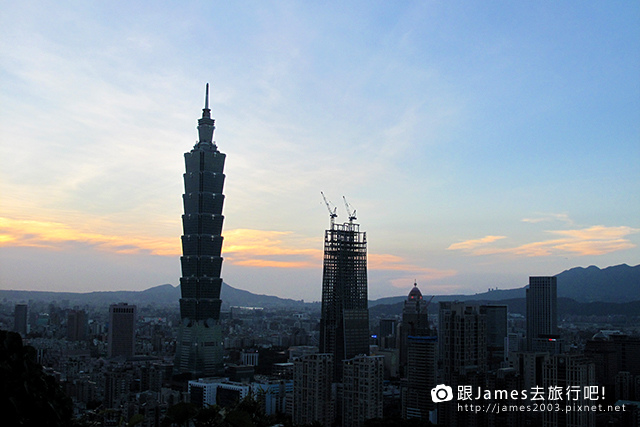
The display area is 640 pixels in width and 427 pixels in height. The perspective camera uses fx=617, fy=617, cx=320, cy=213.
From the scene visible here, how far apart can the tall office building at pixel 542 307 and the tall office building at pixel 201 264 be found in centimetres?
4370

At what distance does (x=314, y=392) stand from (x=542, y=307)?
59311 mm

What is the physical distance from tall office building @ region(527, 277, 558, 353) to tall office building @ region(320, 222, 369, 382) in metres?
36.8

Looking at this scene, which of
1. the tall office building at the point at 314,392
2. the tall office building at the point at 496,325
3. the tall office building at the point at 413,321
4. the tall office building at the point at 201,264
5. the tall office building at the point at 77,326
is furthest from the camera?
the tall office building at the point at 77,326

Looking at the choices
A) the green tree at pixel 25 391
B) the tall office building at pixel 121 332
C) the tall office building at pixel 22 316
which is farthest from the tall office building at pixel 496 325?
the green tree at pixel 25 391

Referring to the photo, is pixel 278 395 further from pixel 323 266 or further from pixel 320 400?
pixel 323 266

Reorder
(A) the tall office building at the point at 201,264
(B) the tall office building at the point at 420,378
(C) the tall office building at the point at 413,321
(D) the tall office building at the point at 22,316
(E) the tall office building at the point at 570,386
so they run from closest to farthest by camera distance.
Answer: (E) the tall office building at the point at 570,386
(B) the tall office building at the point at 420,378
(A) the tall office building at the point at 201,264
(C) the tall office building at the point at 413,321
(D) the tall office building at the point at 22,316

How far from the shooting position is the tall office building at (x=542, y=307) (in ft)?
265

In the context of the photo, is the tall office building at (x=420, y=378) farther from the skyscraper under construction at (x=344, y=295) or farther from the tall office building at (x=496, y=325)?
the tall office building at (x=496, y=325)

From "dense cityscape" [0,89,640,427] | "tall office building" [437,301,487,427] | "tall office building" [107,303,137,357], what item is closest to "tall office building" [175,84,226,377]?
"dense cityscape" [0,89,640,427]

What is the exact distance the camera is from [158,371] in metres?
50.7

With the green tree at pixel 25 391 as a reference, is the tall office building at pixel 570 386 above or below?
below

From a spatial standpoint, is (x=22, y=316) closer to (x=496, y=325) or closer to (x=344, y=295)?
(x=344, y=295)

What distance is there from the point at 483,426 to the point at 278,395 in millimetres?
14951

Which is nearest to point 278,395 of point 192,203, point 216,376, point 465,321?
point 465,321
